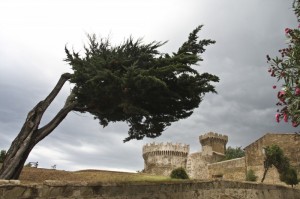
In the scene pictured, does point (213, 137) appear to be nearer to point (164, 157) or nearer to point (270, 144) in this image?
point (164, 157)

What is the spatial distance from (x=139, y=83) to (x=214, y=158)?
135 feet

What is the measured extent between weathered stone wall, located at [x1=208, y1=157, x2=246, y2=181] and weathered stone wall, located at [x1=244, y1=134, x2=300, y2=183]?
1.01 meters

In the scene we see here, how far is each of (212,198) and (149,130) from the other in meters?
3.51

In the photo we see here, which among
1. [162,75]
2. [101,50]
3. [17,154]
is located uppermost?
[101,50]

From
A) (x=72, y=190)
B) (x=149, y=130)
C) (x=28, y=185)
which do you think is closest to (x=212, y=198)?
(x=149, y=130)

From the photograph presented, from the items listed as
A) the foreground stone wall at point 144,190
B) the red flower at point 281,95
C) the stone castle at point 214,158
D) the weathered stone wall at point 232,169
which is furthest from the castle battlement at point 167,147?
the red flower at point 281,95

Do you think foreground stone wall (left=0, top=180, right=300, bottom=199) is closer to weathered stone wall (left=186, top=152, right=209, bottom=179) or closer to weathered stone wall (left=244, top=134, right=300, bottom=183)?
weathered stone wall (left=244, top=134, right=300, bottom=183)

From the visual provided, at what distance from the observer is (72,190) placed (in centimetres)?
775

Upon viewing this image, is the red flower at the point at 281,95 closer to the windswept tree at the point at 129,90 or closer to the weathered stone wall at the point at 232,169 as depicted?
the windswept tree at the point at 129,90

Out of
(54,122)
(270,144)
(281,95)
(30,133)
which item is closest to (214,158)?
(270,144)

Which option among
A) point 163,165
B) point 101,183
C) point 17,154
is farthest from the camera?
point 163,165

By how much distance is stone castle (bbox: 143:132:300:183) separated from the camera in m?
30.5

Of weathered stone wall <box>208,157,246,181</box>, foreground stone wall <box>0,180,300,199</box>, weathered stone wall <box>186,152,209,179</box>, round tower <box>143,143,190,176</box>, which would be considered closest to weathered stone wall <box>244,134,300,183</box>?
weathered stone wall <box>208,157,246,181</box>

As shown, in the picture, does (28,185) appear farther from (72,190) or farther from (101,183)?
(101,183)
